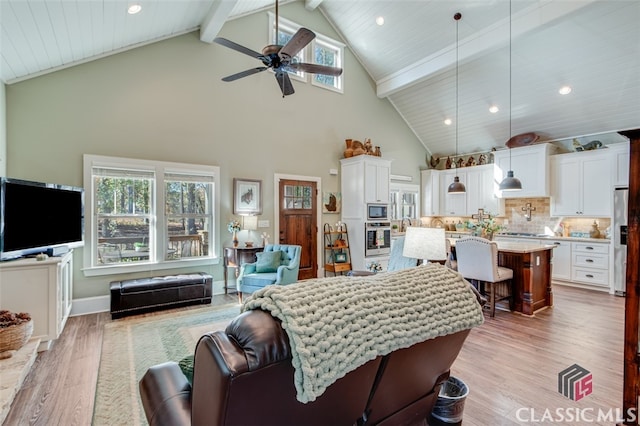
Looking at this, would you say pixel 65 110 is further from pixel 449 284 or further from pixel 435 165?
pixel 435 165

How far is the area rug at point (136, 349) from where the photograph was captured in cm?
222

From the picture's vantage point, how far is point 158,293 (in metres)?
4.35

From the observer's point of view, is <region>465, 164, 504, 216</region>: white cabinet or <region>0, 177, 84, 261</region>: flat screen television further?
<region>465, 164, 504, 216</region>: white cabinet

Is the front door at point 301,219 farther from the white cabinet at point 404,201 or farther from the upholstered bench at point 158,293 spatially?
the white cabinet at point 404,201

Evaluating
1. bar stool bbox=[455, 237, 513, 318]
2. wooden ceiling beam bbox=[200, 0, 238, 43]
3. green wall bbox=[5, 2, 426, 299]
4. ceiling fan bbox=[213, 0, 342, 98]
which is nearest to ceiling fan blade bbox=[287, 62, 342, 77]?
ceiling fan bbox=[213, 0, 342, 98]

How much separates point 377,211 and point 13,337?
5600 mm

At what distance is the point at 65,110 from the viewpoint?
415 cm

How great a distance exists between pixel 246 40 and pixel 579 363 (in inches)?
248

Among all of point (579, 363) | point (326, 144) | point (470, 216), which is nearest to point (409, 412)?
point (579, 363)

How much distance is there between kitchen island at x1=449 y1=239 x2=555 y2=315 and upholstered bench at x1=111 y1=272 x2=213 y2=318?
4260 mm

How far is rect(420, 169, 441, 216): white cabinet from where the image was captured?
8.32m

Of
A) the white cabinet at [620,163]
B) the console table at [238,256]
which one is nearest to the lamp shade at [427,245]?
the console table at [238,256]

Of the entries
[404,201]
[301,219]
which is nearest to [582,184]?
[404,201]
